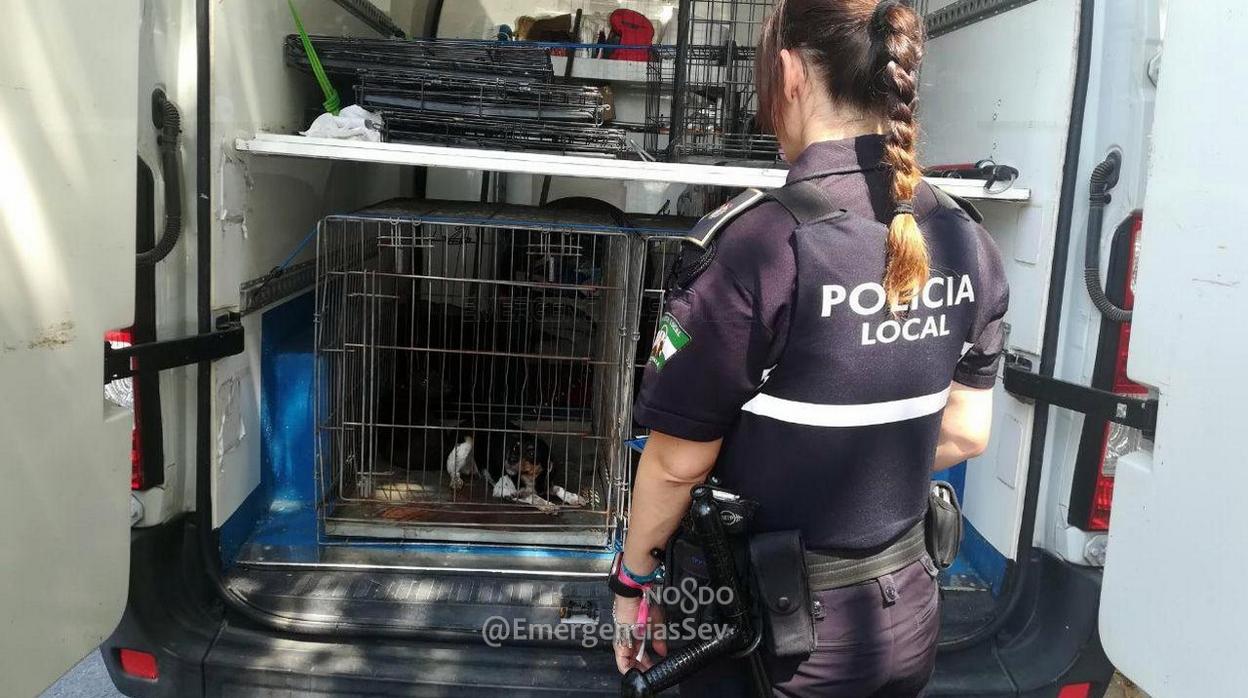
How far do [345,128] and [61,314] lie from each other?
135cm

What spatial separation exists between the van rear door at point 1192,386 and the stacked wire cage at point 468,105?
179cm

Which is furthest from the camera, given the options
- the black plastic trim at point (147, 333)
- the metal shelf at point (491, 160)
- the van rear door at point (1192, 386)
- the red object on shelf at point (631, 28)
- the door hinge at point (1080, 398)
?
the red object on shelf at point (631, 28)

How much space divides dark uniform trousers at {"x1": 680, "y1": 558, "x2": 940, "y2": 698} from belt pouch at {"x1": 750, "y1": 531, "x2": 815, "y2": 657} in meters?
0.05

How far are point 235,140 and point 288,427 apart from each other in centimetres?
86

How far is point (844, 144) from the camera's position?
1.42 m

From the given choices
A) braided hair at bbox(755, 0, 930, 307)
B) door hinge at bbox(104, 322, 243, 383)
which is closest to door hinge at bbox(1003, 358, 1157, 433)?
braided hair at bbox(755, 0, 930, 307)

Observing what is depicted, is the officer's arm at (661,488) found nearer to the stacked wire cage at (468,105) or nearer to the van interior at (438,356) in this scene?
the van interior at (438,356)

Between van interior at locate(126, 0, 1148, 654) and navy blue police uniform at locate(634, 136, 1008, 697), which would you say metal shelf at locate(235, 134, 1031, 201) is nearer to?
van interior at locate(126, 0, 1148, 654)

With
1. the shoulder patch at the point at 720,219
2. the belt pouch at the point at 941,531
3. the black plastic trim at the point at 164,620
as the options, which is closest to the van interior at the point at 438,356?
the black plastic trim at the point at 164,620

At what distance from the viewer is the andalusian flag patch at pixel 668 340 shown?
1378 mm

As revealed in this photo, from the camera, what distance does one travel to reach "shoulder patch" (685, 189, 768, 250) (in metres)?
1.40

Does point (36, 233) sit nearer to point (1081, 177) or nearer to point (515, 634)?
point (515, 634)

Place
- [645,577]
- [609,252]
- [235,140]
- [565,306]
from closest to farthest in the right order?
[645,577]
[235,140]
[609,252]
[565,306]

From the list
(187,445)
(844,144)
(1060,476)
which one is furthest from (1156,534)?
(187,445)
